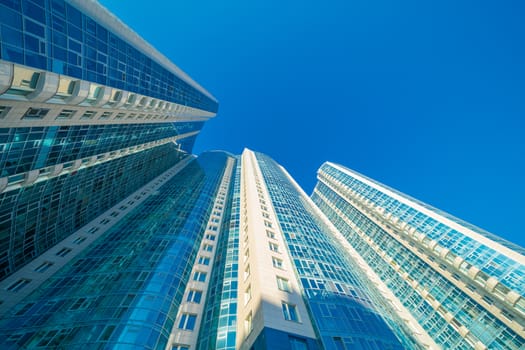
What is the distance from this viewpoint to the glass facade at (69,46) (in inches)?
687

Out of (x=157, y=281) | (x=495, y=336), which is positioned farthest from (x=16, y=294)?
(x=495, y=336)

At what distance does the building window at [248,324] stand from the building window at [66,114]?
3466 cm

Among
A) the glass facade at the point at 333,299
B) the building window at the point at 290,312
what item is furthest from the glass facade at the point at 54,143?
the glass facade at the point at 333,299

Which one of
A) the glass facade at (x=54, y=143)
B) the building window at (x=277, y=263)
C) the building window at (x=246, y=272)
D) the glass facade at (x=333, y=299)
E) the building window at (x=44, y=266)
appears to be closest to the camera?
the glass facade at (x=333, y=299)

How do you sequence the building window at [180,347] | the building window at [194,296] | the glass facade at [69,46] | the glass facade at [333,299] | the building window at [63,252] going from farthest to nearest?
the building window at [63,252] → the building window at [194,296] → the building window at [180,347] → the glass facade at [333,299] → the glass facade at [69,46]

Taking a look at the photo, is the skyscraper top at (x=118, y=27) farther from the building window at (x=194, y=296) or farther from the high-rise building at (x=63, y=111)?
the building window at (x=194, y=296)

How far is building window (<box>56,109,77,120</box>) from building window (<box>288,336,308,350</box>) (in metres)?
38.1

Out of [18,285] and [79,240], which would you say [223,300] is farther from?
[79,240]

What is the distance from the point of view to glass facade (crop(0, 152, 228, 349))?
19.7m

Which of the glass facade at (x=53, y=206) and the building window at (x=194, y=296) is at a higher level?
the glass facade at (x=53, y=206)

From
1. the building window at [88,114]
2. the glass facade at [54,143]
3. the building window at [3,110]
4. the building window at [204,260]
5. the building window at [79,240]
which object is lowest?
the building window at [204,260]

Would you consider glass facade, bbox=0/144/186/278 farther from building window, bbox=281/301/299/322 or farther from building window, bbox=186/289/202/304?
building window, bbox=281/301/299/322

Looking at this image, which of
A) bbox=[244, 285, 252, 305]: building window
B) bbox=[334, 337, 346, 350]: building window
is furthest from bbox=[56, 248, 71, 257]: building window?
bbox=[334, 337, 346, 350]: building window

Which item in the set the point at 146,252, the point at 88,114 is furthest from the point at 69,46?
the point at 146,252
